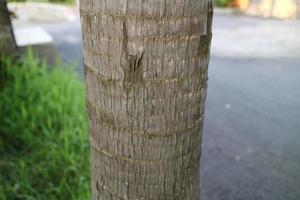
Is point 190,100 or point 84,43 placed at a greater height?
point 84,43

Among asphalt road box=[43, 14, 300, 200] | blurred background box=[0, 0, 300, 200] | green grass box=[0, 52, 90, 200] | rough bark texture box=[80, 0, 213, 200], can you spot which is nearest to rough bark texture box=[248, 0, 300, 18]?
asphalt road box=[43, 14, 300, 200]

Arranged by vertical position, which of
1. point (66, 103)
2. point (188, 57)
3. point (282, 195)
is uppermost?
point (188, 57)

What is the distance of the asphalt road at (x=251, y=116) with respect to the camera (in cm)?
339

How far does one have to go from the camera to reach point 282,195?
10.5 ft

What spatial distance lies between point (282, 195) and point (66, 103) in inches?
90.5

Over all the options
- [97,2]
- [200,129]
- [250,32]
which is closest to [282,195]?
[200,129]

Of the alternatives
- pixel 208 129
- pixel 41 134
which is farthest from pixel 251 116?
pixel 41 134

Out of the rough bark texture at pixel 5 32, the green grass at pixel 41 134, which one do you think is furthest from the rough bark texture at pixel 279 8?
the rough bark texture at pixel 5 32

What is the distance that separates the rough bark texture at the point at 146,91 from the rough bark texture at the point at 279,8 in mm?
9496

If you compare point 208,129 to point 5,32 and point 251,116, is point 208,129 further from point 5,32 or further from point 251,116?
point 5,32

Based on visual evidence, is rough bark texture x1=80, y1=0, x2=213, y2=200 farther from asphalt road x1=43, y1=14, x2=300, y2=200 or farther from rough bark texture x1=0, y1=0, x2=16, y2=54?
rough bark texture x1=0, y1=0, x2=16, y2=54

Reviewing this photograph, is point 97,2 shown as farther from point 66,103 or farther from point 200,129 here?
point 66,103

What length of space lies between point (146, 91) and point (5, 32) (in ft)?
11.0

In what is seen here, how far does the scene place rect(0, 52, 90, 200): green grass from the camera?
10.3 ft
